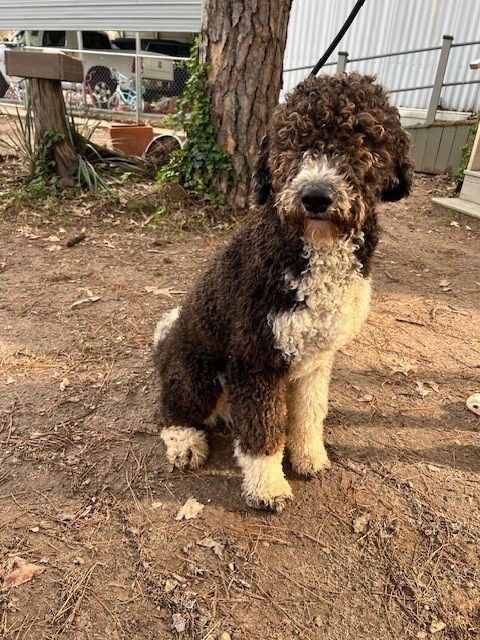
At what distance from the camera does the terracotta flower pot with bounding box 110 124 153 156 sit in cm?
782

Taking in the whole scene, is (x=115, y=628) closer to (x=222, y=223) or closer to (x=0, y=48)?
(x=222, y=223)

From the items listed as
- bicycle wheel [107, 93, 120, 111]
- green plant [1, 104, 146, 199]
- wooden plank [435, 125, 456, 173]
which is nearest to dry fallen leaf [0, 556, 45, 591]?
green plant [1, 104, 146, 199]

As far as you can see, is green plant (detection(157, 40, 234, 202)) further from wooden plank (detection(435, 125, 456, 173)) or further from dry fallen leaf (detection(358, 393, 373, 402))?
wooden plank (detection(435, 125, 456, 173))

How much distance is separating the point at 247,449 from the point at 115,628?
89cm

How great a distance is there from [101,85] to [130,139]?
7.98 meters

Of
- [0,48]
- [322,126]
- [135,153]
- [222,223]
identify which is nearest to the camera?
[322,126]

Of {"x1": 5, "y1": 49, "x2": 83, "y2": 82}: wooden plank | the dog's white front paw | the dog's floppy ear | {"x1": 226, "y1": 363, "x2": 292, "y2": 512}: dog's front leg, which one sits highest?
{"x1": 5, "y1": 49, "x2": 83, "y2": 82}: wooden plank

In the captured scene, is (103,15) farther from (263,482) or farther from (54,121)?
(263,482)

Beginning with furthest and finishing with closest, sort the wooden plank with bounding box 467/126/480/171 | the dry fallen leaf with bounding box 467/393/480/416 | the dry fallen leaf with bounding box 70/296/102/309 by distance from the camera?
the wooden plank with bounding box 467/126/480/171 → the dry fallen leaf with bounding box 70/296/102/309 → the dry fallen leaf with bounding box 467/393/480/416

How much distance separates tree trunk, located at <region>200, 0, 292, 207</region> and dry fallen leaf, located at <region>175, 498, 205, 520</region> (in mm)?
3473

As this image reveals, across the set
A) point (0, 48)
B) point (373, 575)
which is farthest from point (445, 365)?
point (0, 48)

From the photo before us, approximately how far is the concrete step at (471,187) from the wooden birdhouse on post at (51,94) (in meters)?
5.31

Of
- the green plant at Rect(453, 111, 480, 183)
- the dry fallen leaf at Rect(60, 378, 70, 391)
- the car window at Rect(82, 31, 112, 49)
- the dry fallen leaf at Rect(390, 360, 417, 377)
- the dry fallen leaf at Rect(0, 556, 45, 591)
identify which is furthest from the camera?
the car window at Rect(82, 31, 112, 49)

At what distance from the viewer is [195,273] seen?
4.80 meters
